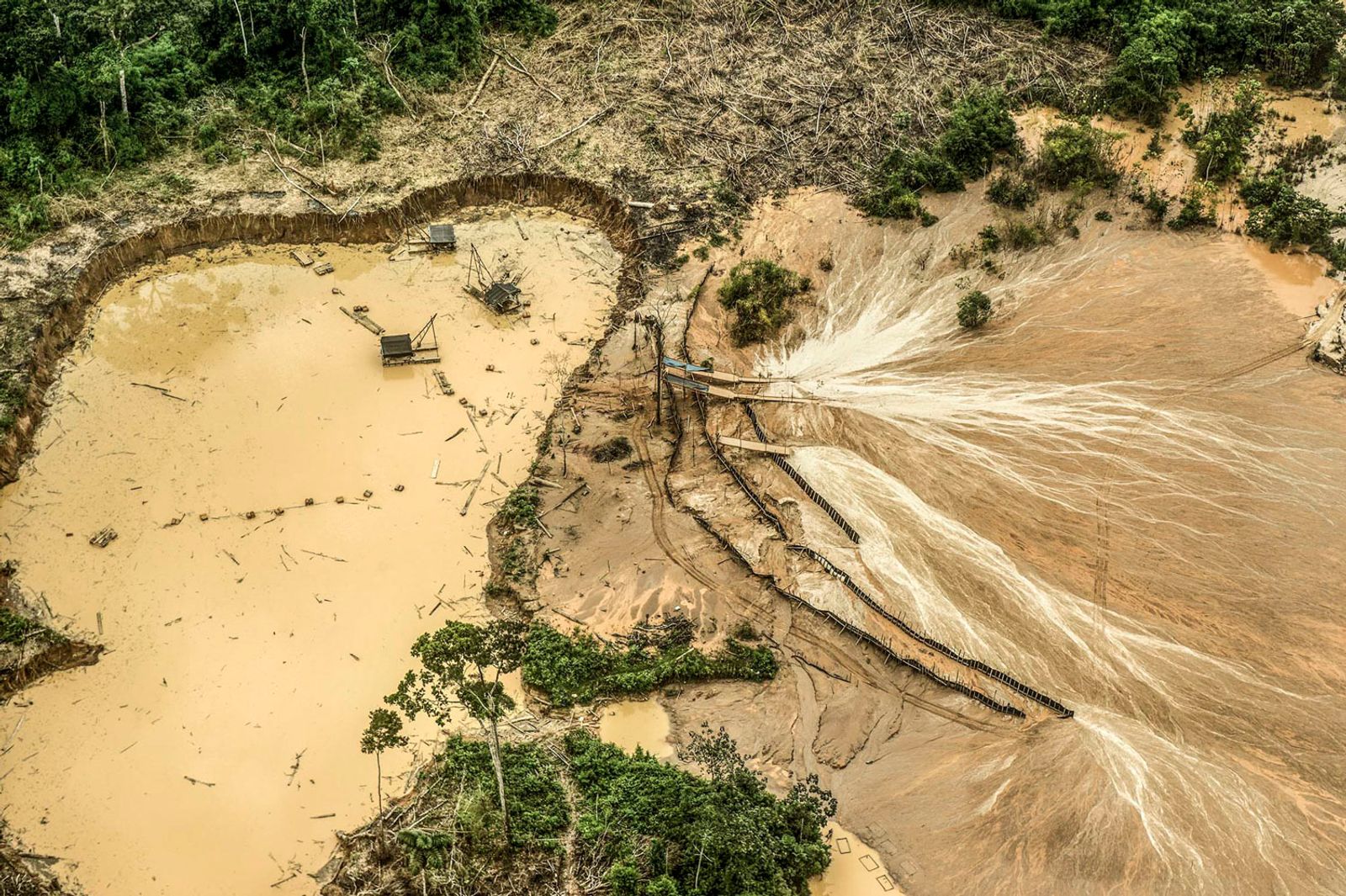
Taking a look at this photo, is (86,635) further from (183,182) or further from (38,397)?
(183,182)

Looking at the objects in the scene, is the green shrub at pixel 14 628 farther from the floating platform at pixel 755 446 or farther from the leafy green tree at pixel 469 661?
the floating platform at pixel 755 446

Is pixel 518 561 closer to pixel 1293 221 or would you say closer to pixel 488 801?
pixel 488 801

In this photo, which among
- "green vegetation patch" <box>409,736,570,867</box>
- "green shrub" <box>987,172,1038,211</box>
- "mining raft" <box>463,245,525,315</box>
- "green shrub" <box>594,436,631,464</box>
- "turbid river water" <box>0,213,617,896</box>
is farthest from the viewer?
"green shrub" <box>987,172,1038,211</box>

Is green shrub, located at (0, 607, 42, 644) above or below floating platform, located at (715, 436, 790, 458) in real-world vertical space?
below

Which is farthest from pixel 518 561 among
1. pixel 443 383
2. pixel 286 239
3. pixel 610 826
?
pixel 286 239

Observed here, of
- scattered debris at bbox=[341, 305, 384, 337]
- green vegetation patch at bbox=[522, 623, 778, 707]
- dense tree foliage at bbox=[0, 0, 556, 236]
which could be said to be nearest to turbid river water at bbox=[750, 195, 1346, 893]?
green vegetation patch at bbox=[522, 623, 778, 707]

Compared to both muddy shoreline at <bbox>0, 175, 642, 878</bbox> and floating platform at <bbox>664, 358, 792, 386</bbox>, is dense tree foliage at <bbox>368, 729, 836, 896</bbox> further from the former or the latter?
floating platform at <bbox>664, 358, 792, 386</bbox>

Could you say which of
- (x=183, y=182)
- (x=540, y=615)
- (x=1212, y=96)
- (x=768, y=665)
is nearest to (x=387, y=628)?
(x=540, y=615)
